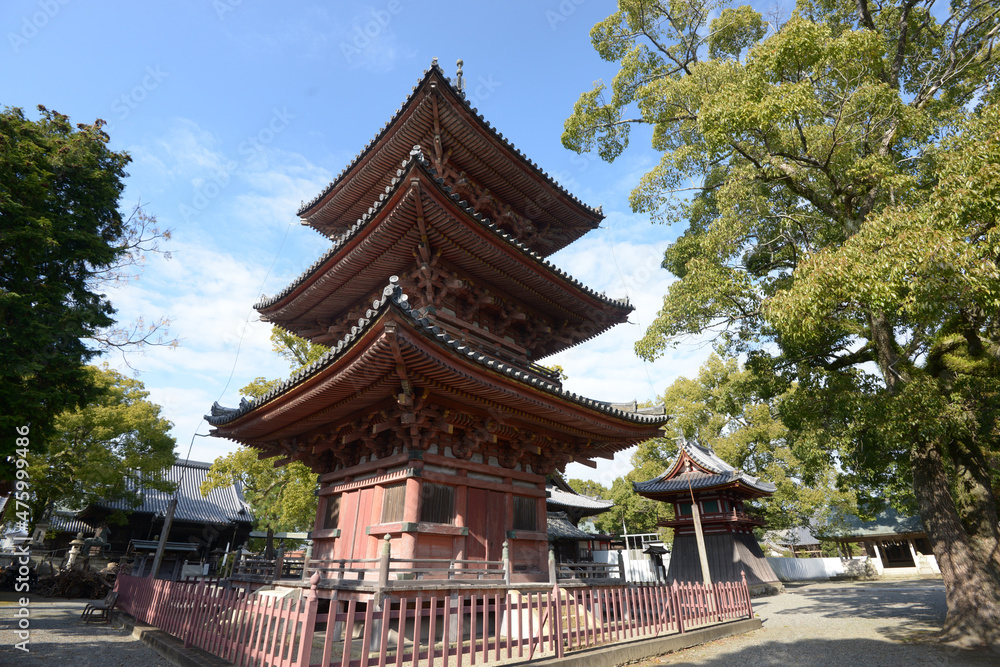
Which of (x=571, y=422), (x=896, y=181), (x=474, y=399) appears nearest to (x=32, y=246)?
(x=474, y=399)

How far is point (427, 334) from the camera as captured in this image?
8.00m

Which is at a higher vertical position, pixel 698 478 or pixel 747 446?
pixel 747 446

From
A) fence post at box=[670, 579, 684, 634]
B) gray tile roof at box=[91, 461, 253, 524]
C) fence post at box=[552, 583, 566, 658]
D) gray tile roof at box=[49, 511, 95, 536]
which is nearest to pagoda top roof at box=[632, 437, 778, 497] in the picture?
fence post at box=[670, 579, 684, 634]

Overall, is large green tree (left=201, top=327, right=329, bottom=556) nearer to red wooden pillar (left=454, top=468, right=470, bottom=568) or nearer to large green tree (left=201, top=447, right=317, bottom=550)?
large green tree (left=201, top=447, right=317, bottom=550)

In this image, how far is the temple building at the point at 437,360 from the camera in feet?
30.5

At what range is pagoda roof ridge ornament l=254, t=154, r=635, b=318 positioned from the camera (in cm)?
995

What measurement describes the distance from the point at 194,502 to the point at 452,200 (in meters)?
32.8

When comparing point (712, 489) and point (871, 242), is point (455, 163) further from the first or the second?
point (712, 489)

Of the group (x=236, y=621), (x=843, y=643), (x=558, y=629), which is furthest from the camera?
(x=843, y=643)

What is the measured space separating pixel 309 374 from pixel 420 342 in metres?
2.71

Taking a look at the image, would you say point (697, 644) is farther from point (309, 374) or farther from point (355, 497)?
point (309, 374)

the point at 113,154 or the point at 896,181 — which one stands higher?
the point at 113,154

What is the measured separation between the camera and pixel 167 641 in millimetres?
8578

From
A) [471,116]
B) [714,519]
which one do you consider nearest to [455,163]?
[471,116]
